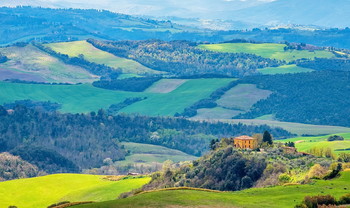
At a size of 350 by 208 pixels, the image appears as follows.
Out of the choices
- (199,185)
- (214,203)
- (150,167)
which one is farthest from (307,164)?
(150,167)

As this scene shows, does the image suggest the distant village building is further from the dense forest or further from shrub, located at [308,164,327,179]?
the dense forest

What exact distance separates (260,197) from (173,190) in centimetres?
679

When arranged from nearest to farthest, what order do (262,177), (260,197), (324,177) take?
(260,197) → (324,177) → (262,177)

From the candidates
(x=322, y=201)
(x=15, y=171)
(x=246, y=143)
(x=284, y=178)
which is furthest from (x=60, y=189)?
(x=322, y=201)

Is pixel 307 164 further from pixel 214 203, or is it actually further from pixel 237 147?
pixel 214 203

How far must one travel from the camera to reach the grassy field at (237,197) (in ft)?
204

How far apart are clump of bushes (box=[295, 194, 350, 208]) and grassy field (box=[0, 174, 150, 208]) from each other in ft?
182

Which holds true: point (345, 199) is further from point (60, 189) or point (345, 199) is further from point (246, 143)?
point (60, 189)

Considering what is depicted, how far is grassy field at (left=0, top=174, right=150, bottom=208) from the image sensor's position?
120 metres

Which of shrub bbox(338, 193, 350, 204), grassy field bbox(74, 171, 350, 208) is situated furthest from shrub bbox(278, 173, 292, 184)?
shrub bbox(338, 193, 350, 204)

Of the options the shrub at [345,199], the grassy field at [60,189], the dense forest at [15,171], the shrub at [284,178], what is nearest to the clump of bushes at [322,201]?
the shrub at [345,199]

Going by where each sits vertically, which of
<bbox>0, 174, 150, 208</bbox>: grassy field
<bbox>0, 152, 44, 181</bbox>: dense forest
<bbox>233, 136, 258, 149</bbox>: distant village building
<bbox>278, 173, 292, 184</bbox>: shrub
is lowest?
<bbox>0, 152, 44, 181</bbox>: dense forest

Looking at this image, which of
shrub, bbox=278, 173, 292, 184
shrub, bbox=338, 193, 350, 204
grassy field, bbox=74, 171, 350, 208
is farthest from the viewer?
shrub, bbox=278, 173, 292, 184

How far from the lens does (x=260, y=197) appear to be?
225 ft
